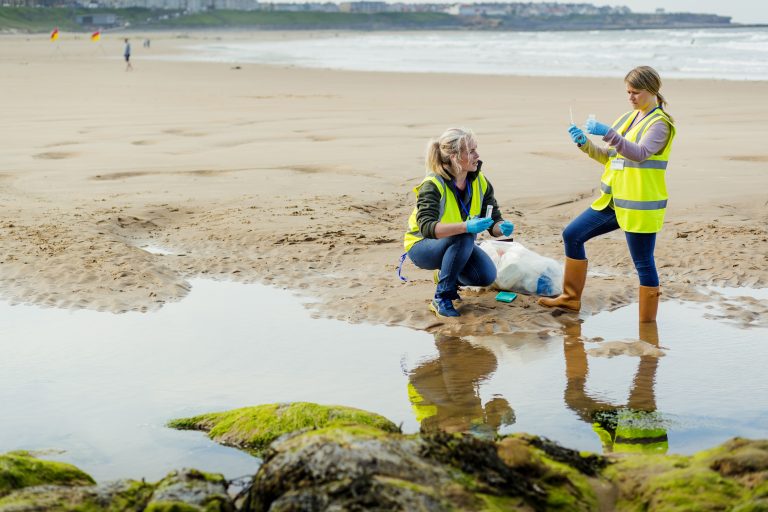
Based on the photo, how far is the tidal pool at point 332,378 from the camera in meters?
4.75

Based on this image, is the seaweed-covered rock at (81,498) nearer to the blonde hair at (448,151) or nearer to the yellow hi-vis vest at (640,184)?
the blonde hair at (448,151)

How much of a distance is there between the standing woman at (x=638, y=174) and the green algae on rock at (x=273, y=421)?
275 centimetres

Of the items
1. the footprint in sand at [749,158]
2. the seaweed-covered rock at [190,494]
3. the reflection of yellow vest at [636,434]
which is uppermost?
the footprint in sand at [749,158]

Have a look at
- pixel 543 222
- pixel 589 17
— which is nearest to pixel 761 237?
pixel 543 222

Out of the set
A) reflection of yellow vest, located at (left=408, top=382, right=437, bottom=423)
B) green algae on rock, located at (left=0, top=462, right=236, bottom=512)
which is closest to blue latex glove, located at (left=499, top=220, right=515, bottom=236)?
reflection of yellow vest, located at (left=408, top=382, right=437, bottom=423)

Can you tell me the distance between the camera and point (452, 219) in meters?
6.81

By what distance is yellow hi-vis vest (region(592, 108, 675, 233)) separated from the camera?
641 cm

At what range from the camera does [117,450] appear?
4.58 m

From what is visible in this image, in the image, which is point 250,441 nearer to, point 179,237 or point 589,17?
point 179,237

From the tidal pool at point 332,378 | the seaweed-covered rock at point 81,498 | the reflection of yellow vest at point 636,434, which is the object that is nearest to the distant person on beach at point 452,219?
the tidal pool at point 332,378

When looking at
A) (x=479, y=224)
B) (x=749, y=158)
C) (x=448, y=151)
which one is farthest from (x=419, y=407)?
(x=749, y=158)

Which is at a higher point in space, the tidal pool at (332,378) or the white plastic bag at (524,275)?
the white plastic bag at (524,275)

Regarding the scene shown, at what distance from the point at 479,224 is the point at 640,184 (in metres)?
1.09

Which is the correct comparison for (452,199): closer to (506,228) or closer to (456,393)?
(506,228)
